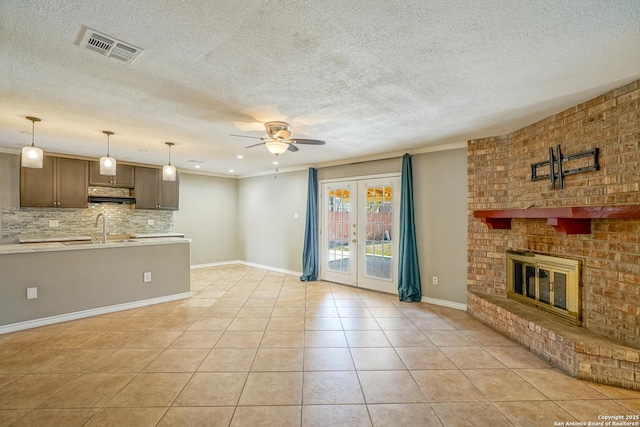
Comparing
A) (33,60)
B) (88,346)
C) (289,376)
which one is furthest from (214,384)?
(33,60)

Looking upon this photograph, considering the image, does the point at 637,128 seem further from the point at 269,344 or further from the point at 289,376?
the point at 269,344

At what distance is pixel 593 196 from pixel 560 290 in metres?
1.10

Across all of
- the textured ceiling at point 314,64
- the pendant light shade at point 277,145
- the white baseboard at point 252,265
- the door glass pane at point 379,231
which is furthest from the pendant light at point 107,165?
the door glass pane at point 379,231

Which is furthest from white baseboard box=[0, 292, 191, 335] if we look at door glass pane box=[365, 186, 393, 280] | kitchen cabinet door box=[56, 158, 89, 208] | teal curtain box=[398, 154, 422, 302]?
teal curtain box=[398, 154, 422, 302]

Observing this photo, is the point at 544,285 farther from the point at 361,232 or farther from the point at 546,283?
the point at 361,232

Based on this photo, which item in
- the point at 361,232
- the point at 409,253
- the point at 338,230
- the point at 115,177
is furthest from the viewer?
the point at 115,177

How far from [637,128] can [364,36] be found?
2.57 meters

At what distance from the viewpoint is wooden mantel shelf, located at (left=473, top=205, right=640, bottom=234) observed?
235 cm

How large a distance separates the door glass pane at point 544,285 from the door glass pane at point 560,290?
0.09 meters

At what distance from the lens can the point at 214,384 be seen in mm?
2467

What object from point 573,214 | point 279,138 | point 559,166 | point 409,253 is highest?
point 279,138

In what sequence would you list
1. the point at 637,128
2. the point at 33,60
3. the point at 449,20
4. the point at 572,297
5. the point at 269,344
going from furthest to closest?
the point at 269,344 < the point at 572,297 < the point at 637,128 < the point at 33,60 < the point at 449,20

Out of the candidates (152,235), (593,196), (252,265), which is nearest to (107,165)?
(152,235)

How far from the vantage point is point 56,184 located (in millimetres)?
5465
